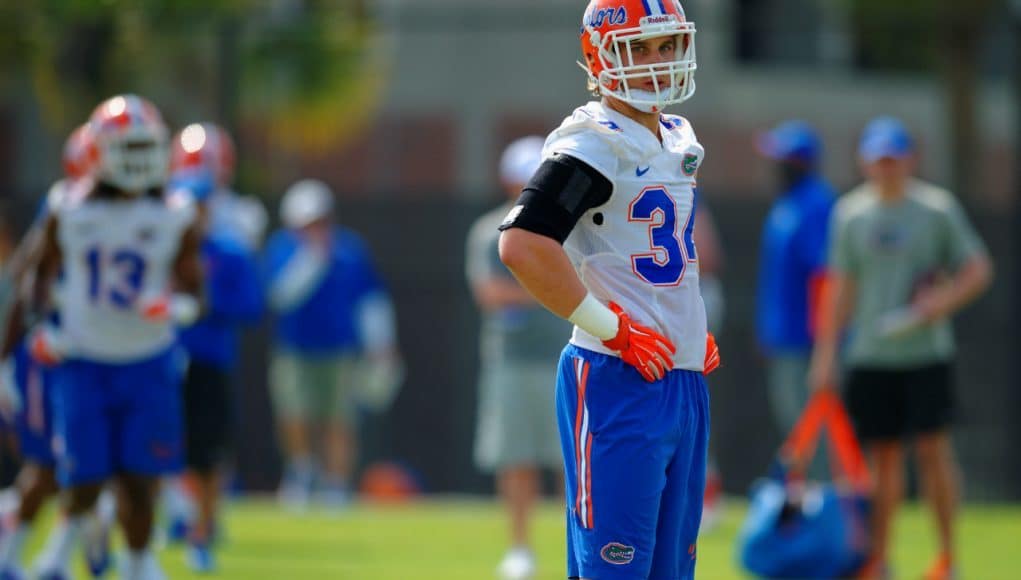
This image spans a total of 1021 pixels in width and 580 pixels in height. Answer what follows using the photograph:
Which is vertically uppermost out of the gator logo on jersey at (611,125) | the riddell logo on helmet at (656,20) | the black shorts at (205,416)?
the riddell logo on helmet at (656,20)

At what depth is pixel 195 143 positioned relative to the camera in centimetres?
977

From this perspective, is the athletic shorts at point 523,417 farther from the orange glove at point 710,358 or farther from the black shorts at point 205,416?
the orange glove at point 710,358

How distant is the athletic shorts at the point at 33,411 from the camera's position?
8008 millimetres

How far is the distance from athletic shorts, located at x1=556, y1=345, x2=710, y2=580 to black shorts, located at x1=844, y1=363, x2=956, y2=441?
148 inches

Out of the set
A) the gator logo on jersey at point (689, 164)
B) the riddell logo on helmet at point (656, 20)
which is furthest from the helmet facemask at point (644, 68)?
the gator logo on jersey at point (689, 164)

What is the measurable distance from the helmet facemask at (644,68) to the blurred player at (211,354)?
4.86 metres

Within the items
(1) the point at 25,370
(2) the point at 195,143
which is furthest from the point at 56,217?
(2) the point at 195,143

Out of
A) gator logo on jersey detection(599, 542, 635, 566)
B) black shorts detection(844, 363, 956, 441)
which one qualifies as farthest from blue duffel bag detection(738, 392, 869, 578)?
gator logo on jersey detection(599, 542, 635, 566)

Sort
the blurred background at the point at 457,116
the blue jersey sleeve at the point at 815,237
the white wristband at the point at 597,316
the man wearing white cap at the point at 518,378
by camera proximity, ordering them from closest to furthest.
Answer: the white wristband at the point at 597,316 → the man wearing white cap at the point at 518,378 → the blue jersey sleeve at the point at 815,237 → the blurred background at the point at 457,116

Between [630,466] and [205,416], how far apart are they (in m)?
5.20

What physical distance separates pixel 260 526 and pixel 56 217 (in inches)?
186

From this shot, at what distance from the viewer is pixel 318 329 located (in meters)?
13.2

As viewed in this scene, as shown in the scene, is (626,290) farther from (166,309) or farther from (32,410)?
(32,410)

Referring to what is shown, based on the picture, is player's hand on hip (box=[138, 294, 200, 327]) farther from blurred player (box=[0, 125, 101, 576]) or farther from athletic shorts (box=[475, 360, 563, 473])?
athletic shorts (box=[475, 360, 563, 473])
